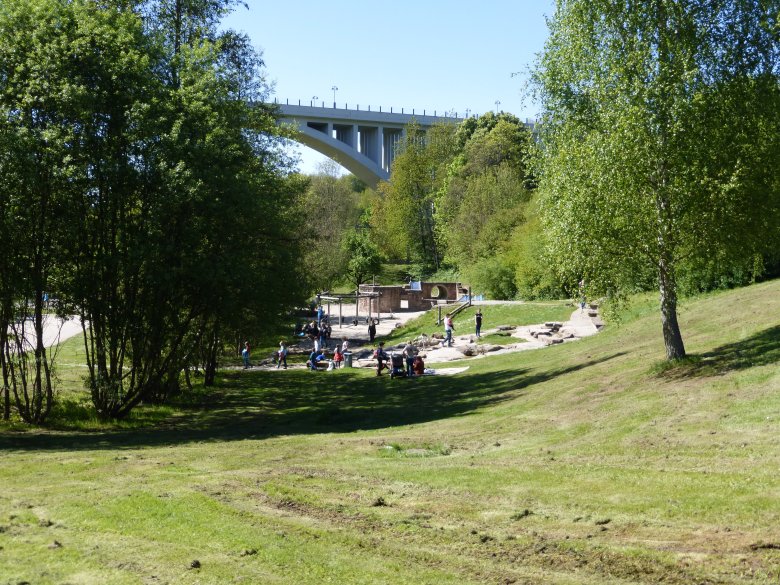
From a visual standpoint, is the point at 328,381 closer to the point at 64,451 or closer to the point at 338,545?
the point at 64,451

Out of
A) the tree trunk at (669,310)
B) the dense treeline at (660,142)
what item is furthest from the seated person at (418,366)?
the tree trunk at (669,310)

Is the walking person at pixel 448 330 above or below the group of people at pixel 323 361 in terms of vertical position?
above

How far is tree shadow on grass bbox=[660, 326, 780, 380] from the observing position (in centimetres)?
1850

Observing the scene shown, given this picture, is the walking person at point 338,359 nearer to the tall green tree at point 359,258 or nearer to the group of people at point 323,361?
the group of people at point 323,361

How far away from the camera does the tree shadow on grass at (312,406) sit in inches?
786

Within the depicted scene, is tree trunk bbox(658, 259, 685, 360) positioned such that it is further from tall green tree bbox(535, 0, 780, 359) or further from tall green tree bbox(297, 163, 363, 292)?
tall green tree bbox(297, 163, 363, 292)

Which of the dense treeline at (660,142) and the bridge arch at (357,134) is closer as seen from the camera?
the dense treeline at (660,142)

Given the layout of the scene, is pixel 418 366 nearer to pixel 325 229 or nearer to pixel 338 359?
pixel 338 359

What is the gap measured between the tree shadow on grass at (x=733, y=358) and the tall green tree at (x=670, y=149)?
70 centimetres

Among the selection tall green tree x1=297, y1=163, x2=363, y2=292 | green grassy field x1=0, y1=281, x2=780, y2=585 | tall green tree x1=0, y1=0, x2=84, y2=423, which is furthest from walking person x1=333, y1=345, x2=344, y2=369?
tall green tree x1=0, y1=0, x2=84, y2=423

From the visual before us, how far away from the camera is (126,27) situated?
22.6m

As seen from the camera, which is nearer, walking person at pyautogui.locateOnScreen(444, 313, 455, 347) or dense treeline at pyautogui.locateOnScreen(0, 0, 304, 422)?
dense treeline at pyautogui.locateOnScreen(0, 0, 304, 422)

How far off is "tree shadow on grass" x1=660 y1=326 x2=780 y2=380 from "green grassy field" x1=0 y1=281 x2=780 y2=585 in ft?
0.29

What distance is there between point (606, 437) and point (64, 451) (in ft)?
37.8
